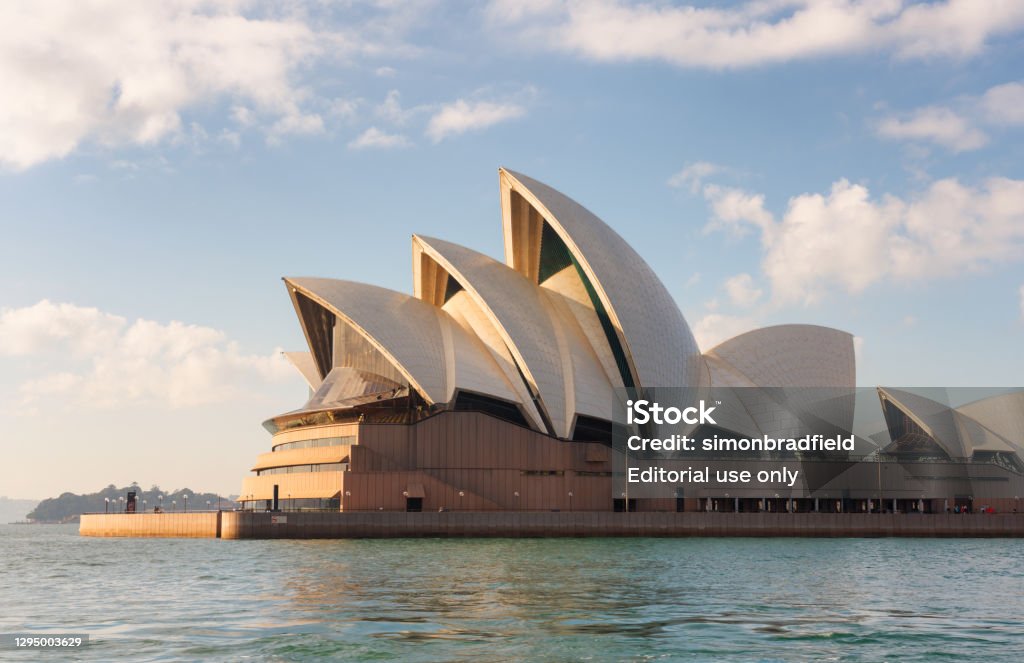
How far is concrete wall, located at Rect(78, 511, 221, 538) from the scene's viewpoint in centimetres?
6272

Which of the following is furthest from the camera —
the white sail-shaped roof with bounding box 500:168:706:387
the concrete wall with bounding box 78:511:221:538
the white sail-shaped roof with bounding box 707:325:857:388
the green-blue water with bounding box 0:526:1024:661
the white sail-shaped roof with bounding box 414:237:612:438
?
the white sail-shaped roof with bounding box 707:325:857:388

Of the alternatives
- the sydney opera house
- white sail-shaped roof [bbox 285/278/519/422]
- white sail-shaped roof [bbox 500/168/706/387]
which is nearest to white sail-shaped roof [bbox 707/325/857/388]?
the sydney opera house

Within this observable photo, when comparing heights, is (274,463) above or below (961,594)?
above

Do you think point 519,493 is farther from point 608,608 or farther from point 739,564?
point 608,608

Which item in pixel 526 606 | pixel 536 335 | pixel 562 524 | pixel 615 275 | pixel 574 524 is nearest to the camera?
pixel 526 606

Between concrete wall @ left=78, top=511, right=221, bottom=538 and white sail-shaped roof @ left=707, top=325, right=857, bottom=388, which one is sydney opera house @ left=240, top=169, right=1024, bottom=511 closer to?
white sail-shaped roof @ left=707, top=325, right=857, bottom=388

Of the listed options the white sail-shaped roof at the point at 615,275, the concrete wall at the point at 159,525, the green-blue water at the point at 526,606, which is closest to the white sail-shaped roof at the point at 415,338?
the white sail-shaped roof at the point at 615,275

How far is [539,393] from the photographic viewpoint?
207ft

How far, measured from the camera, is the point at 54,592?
2856 centimetres

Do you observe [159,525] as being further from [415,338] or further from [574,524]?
[574,524]

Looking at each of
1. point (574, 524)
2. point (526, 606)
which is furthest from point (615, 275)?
point (526, 606)

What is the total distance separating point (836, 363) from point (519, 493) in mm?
26548

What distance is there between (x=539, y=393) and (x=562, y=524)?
8277 mm

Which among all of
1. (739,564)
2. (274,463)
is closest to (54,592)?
(739,564)
